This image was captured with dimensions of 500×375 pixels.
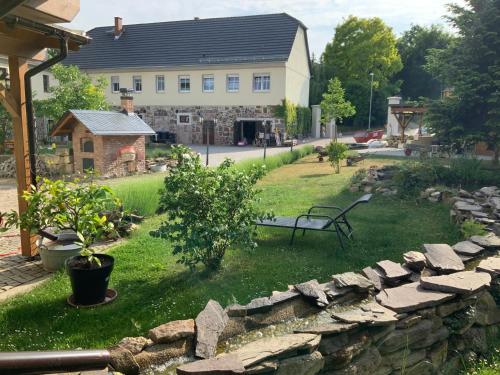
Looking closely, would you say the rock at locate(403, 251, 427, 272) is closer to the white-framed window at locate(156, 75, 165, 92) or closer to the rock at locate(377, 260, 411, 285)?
the rock at locate(377, 260, 411, 285)

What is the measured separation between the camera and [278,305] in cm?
334

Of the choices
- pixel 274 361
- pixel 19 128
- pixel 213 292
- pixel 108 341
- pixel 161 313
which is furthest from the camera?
pixel 19 128

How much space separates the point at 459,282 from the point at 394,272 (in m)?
0.55

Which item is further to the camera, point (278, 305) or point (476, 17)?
point (476, 17)

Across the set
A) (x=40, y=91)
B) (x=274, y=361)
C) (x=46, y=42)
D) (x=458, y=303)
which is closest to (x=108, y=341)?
(x=274, y=361)

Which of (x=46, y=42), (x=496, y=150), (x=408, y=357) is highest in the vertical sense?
(x=46, y=42)

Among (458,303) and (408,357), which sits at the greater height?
(458,303)

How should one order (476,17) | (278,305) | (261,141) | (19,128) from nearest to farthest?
1. (278,305)
2. (19,128)
3. (476,17)
4. (261,141)

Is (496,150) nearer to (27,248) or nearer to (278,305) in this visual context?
(278,305)

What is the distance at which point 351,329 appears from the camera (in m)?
3.09

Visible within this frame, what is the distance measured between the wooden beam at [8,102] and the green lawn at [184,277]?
219cm

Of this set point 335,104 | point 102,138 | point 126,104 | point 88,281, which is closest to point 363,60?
point 335,104

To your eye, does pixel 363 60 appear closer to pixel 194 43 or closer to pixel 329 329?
pixel 194 43

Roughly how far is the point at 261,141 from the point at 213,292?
24380 mm
